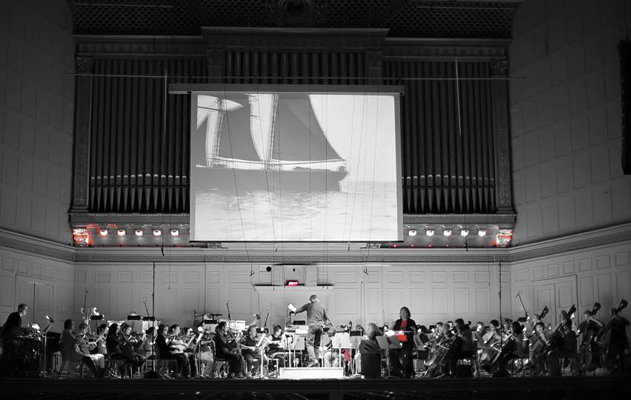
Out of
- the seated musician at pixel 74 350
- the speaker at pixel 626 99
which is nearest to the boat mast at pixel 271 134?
the seated musician at pixel 74 350

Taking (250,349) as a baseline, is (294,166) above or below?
above

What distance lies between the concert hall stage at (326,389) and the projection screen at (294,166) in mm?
8916

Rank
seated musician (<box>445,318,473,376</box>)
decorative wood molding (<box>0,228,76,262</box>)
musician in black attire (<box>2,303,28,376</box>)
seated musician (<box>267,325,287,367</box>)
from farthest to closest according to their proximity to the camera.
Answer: decorative wood molding (<box>0,228,76,262</box>) → seated musician (<box>267,325,287,367</box>) → seated musician (<box>445,318,473,376</box>) → musician in black attire (<box>2,303,28,376</box>)

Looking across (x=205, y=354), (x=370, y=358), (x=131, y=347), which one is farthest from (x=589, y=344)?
(x=131, y=347)

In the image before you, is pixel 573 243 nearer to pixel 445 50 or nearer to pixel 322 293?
pixel 322 293

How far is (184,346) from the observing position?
12789 mm

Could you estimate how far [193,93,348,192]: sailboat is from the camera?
16.6m

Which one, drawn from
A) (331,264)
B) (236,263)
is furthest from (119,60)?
(331,264)

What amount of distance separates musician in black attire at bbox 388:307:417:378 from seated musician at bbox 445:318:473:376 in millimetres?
918

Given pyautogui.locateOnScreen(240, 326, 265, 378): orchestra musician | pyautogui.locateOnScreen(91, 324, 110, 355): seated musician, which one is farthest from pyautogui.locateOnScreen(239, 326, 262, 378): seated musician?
pyautogui.locateOnScreen(91, 324, 110, 355): seated musician

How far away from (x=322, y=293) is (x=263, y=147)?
10.4 ft

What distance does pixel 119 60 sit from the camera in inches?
687

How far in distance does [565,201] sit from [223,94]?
275 inches

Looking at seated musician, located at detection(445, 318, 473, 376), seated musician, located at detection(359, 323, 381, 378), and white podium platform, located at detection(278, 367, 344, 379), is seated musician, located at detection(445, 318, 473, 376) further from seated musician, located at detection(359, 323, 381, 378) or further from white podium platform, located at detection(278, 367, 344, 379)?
white podium platform, located at detection(278, 367, 344, 379)
